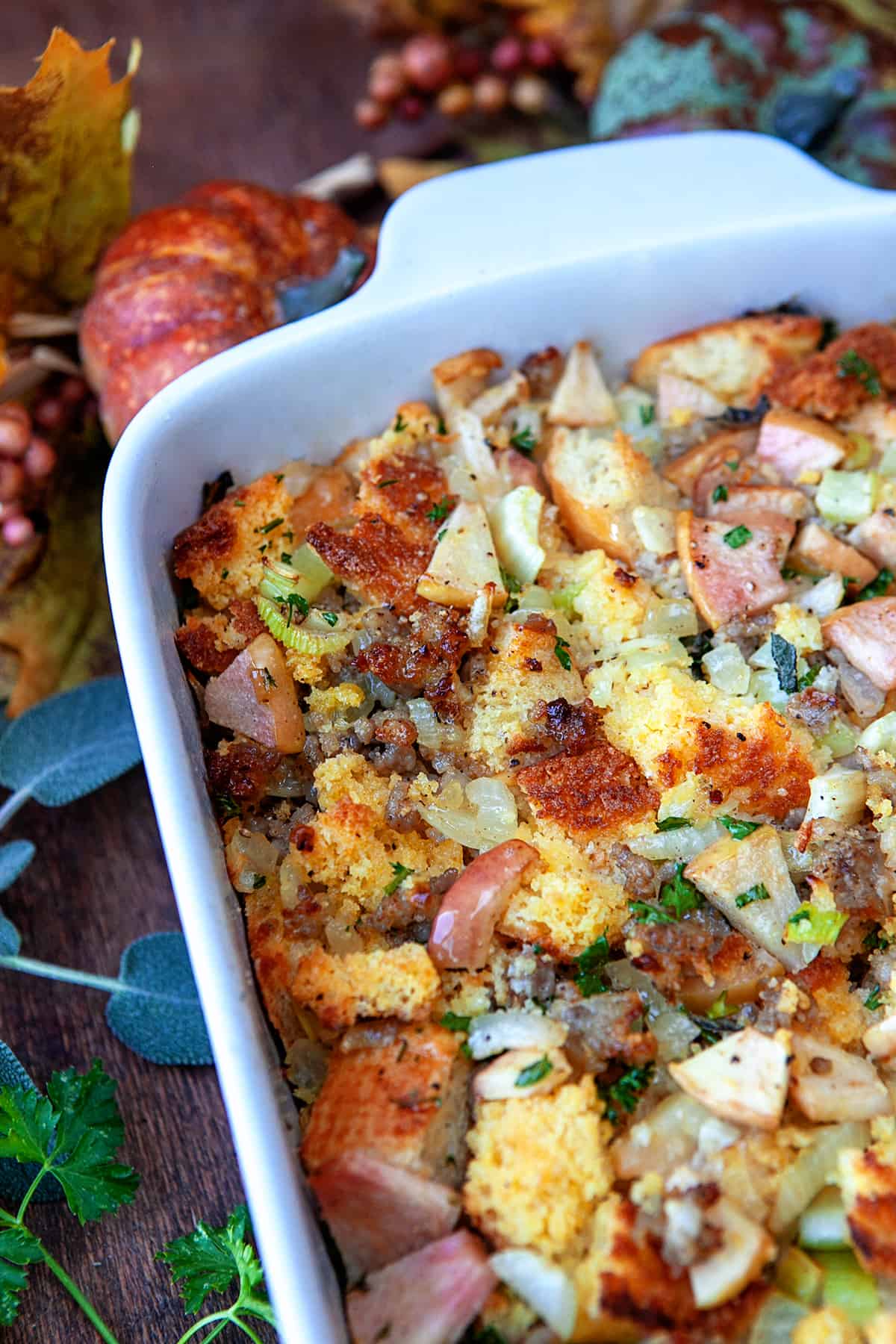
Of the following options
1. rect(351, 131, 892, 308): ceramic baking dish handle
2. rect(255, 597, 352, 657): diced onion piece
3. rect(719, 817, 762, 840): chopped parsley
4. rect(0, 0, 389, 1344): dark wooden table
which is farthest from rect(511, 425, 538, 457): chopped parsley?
rect(0, 0, 389, 1344): dark wooden table

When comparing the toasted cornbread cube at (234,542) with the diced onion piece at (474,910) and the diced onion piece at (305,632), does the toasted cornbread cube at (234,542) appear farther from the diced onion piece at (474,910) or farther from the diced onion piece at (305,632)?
the diced onion piece at (474,910)

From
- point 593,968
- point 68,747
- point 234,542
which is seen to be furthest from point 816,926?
point 68,747

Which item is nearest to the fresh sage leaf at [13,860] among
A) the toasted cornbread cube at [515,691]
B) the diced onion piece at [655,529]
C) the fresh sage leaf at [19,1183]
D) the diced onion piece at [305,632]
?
the fresh sage leaf at [19,1183]

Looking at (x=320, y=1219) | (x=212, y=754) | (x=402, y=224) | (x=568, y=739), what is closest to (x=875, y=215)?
(x=402, y=224)

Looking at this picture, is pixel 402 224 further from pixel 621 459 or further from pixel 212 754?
pixel 212 754

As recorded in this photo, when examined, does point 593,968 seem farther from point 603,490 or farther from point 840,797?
point 603,490
